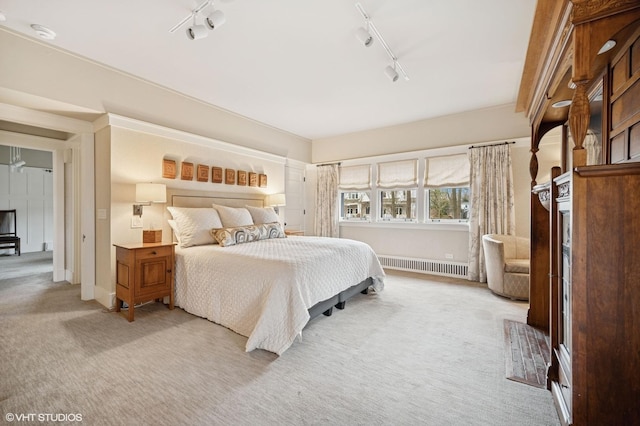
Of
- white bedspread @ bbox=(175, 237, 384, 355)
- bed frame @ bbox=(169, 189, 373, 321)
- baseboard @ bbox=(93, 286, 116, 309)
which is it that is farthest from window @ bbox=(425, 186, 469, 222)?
baseboard @ bbox=(93, 286, 116, 309)

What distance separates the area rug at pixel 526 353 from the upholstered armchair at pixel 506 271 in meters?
0.85

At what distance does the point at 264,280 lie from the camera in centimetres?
242

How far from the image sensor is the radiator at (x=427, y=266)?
475cm

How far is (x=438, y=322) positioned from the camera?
2896mm

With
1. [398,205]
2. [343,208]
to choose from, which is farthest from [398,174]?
[343,208]

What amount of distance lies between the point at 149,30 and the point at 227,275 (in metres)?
2.34

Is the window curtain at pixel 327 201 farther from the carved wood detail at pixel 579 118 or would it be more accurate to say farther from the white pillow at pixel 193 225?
the carved wood detail at pixel 579 118

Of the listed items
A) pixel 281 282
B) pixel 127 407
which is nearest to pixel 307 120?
pixel 281 282

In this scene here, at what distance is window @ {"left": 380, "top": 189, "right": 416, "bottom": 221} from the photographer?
5.35 meters

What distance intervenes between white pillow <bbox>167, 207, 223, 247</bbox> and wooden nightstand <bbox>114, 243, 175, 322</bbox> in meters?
0.27

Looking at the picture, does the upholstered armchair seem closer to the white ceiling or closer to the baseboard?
the white ceiling

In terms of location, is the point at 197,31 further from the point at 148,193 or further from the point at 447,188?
the point at 447,188

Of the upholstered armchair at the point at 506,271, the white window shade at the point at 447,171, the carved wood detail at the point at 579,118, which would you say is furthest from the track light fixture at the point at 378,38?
the upholstered armchair at the point at 506,271

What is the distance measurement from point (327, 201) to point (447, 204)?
2.40 metres
